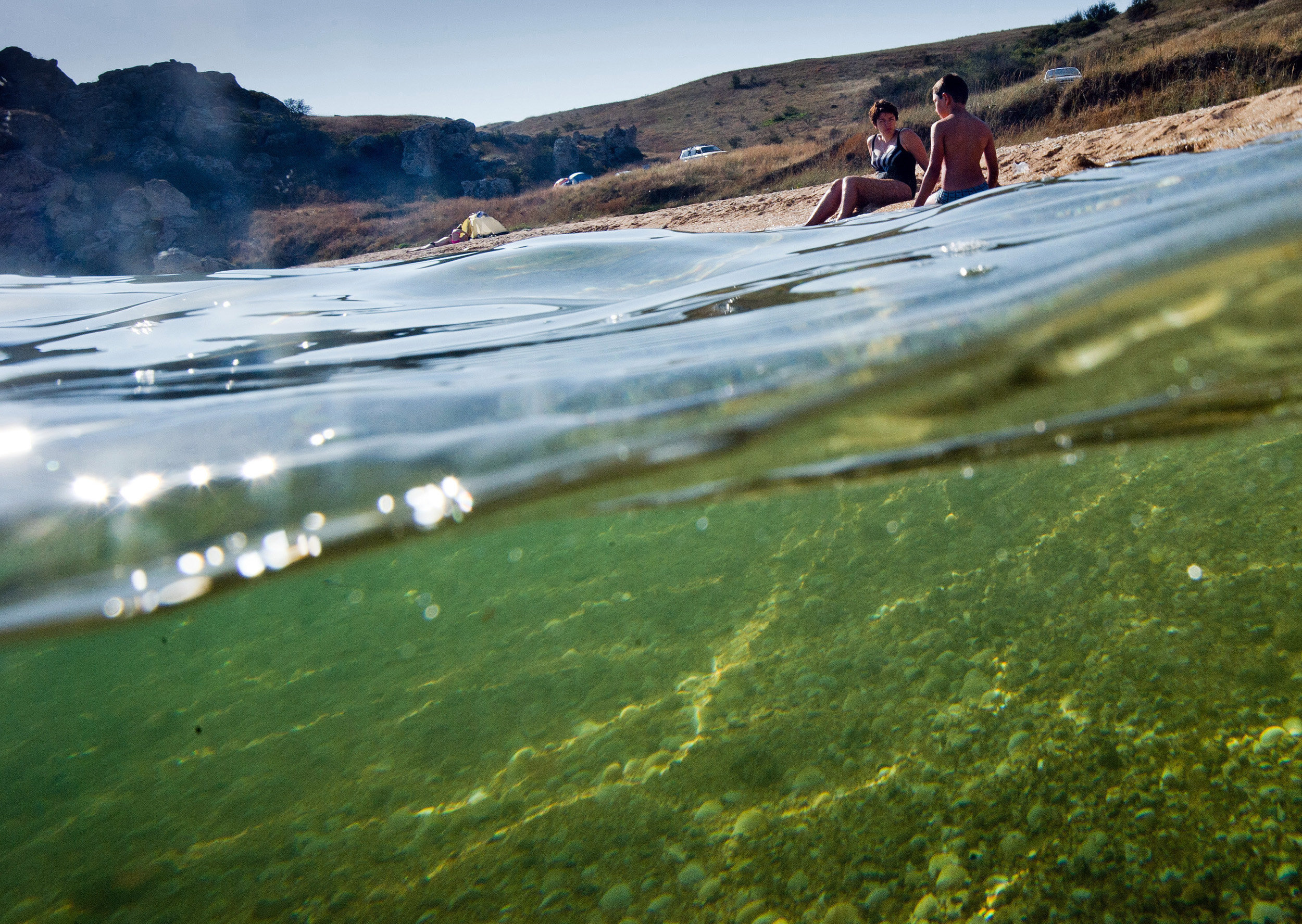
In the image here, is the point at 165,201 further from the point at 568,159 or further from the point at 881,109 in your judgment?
the point at 881,109

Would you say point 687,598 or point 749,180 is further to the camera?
point 749,180

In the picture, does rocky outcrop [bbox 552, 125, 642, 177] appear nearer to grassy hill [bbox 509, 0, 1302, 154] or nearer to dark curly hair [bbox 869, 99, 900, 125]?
grassy hill [bbox 509, 0, 1302, 154]

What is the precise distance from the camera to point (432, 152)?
153 feet

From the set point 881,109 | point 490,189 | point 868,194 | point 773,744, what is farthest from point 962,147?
point 490,189

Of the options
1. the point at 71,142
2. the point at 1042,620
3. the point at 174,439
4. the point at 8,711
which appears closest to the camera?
the point at 174,439

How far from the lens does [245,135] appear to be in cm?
4691

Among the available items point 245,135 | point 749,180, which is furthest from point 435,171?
point 749,180

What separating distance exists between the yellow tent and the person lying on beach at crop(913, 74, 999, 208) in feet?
64.5

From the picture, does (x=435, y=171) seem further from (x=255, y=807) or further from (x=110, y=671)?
(x=255, y=807)

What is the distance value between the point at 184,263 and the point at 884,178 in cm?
2888

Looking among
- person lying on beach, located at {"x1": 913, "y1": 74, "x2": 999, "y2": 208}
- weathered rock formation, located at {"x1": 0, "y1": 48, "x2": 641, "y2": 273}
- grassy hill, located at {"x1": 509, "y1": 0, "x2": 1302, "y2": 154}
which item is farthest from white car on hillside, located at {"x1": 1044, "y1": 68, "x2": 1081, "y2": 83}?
weathered rock formation, located at {"x1": 0, "y1": 48, "x2": 641, "y2": 273}

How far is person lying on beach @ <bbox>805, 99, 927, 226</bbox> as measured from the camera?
8281 millimetres

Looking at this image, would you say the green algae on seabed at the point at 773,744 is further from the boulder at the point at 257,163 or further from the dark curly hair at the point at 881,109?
the boulder at the point at 257,163

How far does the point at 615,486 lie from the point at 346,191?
50423 millimetres
